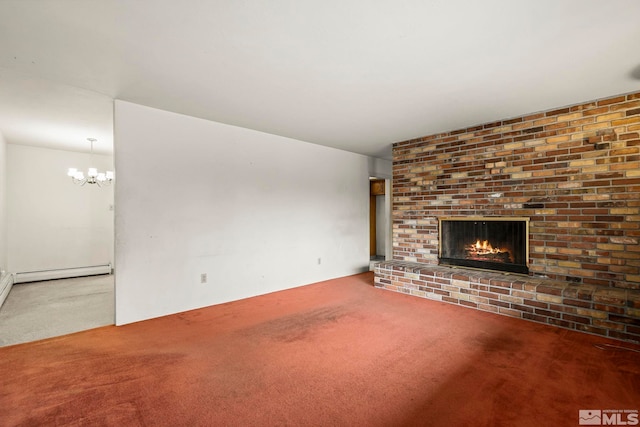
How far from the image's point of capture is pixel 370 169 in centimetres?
630

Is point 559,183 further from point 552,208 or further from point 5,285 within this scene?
point 5,285

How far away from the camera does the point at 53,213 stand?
5.58 m

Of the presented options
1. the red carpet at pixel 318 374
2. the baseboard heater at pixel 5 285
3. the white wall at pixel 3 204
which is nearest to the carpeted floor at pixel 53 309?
the baseboard heater at pixel 5 285

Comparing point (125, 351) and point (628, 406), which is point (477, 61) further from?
point (125, 351)

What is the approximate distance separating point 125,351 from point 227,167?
95.4 inches

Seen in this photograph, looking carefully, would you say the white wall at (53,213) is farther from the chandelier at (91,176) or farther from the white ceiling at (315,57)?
the white ceiling at (315,57)

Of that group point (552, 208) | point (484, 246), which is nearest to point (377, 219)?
point (484, 246)

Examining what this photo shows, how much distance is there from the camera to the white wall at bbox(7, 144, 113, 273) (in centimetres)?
525

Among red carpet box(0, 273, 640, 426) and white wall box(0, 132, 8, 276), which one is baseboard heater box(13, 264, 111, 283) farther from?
red carpet box(0, 273, 640, 426)

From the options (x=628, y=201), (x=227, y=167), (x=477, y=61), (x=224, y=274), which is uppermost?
(x=477, y=61)

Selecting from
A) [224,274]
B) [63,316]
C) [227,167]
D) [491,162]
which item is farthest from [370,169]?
[63,316]

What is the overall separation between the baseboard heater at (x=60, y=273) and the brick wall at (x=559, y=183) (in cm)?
634

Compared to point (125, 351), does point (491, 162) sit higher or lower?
higher

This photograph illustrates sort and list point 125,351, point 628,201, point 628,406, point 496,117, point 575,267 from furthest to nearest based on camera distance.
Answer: point 496,117, point 575,267, point 628,201, point 125,351, point 628,406
